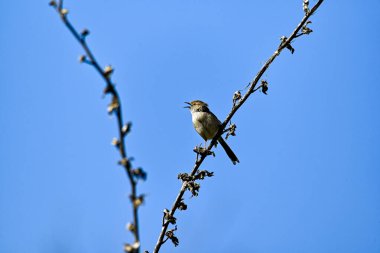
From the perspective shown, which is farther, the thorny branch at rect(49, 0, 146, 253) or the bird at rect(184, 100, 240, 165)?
the bird at rect(184, 100, 240, 165)

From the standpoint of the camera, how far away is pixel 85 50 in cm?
151

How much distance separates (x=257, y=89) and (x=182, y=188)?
95 centimetres

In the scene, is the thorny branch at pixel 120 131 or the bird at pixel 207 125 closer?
the thorny branch at pixel 120 131

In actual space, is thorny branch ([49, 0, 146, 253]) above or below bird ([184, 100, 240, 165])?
below

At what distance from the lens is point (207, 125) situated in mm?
8227

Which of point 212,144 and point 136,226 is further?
point 212,144

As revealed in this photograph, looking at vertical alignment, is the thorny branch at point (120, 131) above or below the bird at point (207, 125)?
below

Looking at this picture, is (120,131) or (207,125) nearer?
(120,131)

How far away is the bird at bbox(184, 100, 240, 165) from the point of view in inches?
315

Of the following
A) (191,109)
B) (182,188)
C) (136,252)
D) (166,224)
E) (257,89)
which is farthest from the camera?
(191,109)

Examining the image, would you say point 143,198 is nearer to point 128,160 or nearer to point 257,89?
point 128,160

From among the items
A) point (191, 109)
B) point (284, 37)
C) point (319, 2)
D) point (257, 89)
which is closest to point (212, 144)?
point (257, 89)

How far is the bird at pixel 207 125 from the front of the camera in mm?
8008

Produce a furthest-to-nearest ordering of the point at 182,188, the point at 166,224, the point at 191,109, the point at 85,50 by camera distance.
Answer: the point at 191,109 < the point at 182,188 < the point at 166,224 < the point at 85,50
